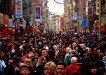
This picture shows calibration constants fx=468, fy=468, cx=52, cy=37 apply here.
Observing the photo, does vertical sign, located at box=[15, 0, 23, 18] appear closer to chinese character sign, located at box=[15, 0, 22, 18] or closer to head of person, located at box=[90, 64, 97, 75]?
chinese character sign, located at box=[15, 0, 22, 18]

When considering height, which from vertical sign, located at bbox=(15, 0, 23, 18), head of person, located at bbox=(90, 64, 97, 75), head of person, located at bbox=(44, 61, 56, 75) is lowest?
vertical sign, located at bbox=(15, 0, 23, 18)

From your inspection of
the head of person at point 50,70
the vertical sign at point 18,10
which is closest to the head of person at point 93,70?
the head of person at point 50,70

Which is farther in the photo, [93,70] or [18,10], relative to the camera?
[18,10]

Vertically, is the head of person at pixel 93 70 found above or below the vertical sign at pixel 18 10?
above

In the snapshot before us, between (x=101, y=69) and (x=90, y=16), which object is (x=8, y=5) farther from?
(x=101, y=69)

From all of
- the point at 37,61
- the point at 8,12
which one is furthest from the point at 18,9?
the point at 37,61

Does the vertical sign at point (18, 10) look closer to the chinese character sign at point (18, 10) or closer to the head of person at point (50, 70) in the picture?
the chinese character sign at point (18, 10)

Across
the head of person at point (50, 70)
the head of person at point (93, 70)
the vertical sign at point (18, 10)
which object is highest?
A: the head of person at point (50, 70)

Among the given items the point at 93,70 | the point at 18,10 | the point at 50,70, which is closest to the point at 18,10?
the point at 18,10

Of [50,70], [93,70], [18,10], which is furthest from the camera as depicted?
[18,10]

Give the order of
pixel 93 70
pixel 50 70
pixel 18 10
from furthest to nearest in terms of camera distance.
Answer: pixel 18 10 → pixel 93 70 → pixel 50 70

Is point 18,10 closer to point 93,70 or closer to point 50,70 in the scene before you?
point 93,70

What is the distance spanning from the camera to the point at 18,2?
5166cm

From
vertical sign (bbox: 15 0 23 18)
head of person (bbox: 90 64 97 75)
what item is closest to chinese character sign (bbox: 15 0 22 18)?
vertical sign (bbox: 15 0 23 18)
